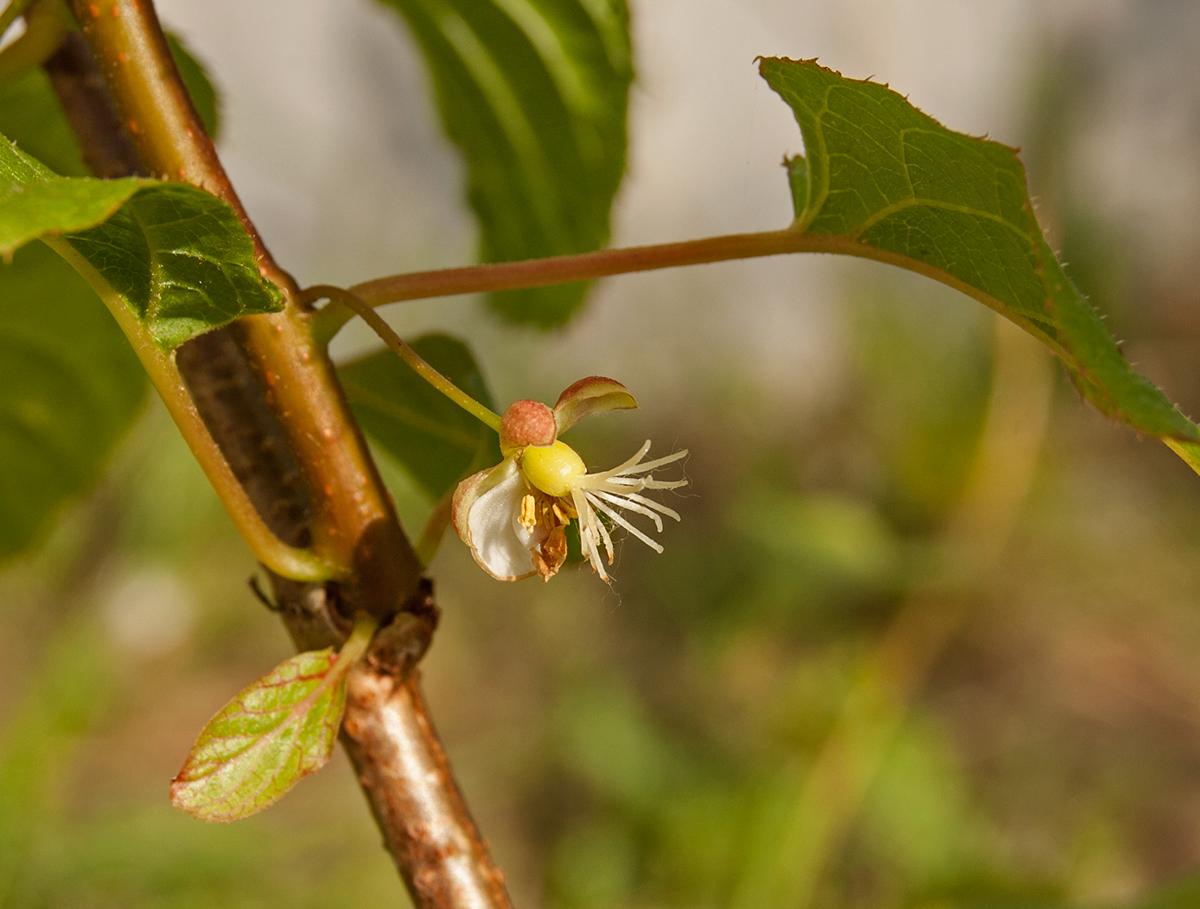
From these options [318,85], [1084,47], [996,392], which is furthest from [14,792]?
[1084,47]

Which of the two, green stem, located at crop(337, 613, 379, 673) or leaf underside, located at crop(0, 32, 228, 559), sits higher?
leaf underside, located at crop(0, 32, 228, 559)

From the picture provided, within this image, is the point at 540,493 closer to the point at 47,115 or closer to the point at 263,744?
the point at 263,744

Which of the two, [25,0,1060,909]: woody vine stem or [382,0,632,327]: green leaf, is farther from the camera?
[382,0,632,327]: green leaf

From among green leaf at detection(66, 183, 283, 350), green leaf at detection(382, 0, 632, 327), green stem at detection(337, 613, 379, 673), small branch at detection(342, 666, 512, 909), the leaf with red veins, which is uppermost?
green leaf at detection(382, 0, 632, 327)

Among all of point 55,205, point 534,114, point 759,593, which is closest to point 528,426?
point 55,205

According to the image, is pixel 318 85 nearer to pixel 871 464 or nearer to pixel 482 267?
pixel 871 464

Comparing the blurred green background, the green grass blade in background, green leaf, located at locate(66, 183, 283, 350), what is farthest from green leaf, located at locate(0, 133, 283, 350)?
the blurred green background

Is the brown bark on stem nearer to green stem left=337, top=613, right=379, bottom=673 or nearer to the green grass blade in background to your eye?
green stem left=337, top=613, right=379, bottom=673
